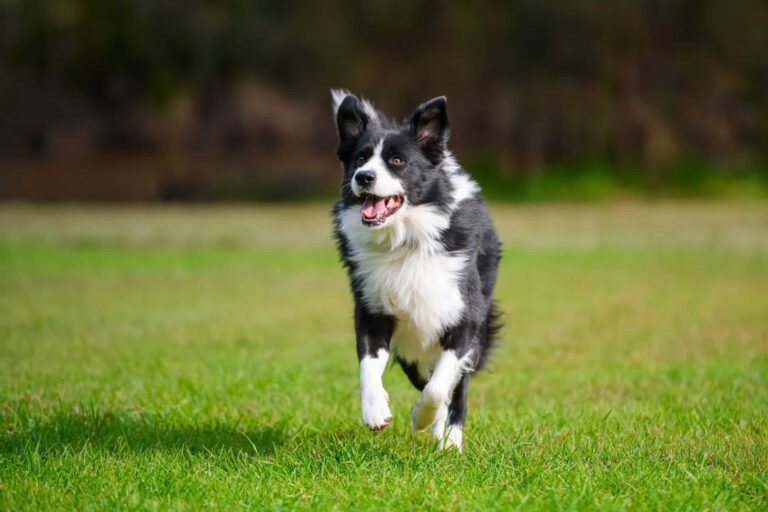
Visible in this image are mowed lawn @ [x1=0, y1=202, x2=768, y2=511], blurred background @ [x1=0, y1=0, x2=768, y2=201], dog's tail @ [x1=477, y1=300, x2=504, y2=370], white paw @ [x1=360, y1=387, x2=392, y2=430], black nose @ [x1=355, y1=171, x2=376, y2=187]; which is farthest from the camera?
blurred background @ [x1=0, y1=0, x2=768, y2=201]

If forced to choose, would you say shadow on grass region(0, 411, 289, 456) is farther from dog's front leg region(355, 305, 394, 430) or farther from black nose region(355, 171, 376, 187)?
black nose region(355, 171, 376, 187)

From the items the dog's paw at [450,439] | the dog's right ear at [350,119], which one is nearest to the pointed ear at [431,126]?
the dog's right ear at [350,119]

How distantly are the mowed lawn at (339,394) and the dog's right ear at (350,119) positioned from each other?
1768 mm

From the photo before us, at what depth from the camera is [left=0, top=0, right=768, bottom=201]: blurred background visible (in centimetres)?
3033

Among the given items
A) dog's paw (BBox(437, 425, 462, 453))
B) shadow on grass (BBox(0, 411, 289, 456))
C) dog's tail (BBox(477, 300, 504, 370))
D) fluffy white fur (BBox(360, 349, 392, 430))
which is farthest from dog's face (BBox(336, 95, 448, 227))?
shadow on grass (BBox(0, 411, 289, 456))

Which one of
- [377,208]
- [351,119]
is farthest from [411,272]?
[351,119]

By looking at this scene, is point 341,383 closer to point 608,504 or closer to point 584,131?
point 608,504

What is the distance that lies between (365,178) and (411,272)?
613 millimetres

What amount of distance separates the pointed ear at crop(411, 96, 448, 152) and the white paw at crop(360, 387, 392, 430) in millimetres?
1475

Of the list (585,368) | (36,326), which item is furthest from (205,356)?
(585,368)

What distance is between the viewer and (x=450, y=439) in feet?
19.0

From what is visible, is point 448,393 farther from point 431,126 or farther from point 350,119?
point 350,119

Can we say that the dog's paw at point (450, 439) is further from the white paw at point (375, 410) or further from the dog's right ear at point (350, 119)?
the dog's right ear at point (350, 119)

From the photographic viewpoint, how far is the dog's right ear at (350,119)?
5.86m
